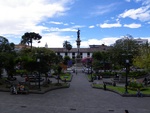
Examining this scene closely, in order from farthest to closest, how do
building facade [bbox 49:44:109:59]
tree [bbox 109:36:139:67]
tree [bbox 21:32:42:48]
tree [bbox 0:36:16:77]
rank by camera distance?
building facade [bbox 49:44:109:59], tree [bbox 21:32:42:48], tree [bbox 109:36:139:67], tree [bbox 0:36:16:77]

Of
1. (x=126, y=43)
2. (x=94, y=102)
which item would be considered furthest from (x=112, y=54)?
(x=94, y=102)

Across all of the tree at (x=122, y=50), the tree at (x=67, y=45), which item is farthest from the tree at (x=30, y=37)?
Result: the tree at (x=122, y=50)

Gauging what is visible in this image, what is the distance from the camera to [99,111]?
18.2 meters

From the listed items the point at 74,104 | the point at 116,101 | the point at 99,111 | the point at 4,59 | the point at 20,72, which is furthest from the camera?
the point at 20,72

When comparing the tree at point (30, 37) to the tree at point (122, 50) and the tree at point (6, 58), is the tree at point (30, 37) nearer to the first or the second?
the tree at point (122, 50)

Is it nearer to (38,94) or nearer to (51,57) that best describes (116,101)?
(38,94)

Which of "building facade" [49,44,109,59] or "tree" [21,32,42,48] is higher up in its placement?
"tree" [21,32,42,48]

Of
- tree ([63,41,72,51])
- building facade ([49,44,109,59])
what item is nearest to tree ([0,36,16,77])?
tree ([63,41,72,51])

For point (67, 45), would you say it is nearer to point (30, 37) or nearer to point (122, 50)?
point (30, 37)

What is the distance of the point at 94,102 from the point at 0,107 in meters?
8.21

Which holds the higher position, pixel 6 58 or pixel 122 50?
pixel 122 50

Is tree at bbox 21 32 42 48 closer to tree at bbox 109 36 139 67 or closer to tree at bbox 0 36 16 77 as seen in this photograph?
tree at bbox 109 36 139 67

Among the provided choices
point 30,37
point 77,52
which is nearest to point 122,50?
point 30,37

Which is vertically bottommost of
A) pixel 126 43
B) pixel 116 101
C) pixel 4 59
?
pixel 116 101
